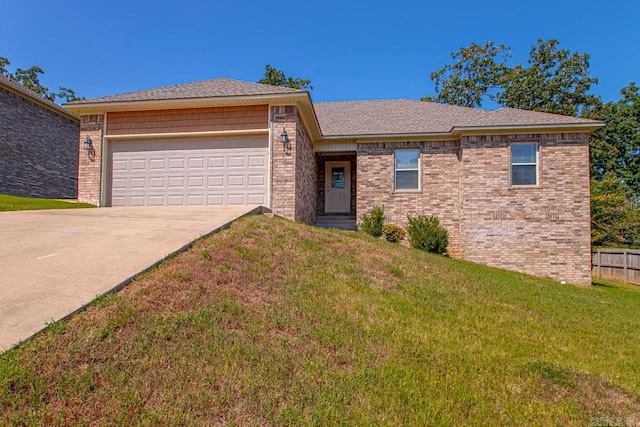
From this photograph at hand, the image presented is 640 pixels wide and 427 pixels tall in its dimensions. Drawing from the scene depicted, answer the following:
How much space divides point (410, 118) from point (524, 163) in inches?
172

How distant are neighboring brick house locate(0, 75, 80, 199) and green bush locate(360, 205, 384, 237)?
13111 millimetres

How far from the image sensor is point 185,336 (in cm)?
322

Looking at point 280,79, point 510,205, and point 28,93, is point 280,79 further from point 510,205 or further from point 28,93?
point 510,205

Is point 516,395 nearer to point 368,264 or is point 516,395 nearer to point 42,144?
point 368,264

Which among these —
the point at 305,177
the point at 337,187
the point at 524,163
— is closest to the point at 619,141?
the point at 524,163

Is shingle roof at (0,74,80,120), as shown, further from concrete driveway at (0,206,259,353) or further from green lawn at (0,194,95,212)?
concrete driveway at (0,206,259,353)

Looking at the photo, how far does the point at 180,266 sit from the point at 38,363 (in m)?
1.97

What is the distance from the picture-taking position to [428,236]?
37.8 feet

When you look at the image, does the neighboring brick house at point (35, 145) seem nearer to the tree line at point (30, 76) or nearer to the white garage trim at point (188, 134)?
the white garage trim at point (188, 134)

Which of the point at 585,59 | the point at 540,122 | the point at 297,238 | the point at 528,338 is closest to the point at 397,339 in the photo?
the point at 528,338

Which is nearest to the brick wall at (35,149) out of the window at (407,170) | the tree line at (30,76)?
the window at (407,170)

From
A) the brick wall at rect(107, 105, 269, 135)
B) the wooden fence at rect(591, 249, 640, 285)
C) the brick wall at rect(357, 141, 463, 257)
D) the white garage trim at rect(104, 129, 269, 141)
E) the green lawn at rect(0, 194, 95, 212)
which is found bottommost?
the wooden fence at rect(591, 249, 640, 285)

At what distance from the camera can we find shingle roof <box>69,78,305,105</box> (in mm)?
10289

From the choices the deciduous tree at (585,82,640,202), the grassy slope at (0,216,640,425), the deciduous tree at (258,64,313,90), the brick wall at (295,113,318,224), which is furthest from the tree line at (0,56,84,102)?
the deciduous tree at (585,82,640,202)
